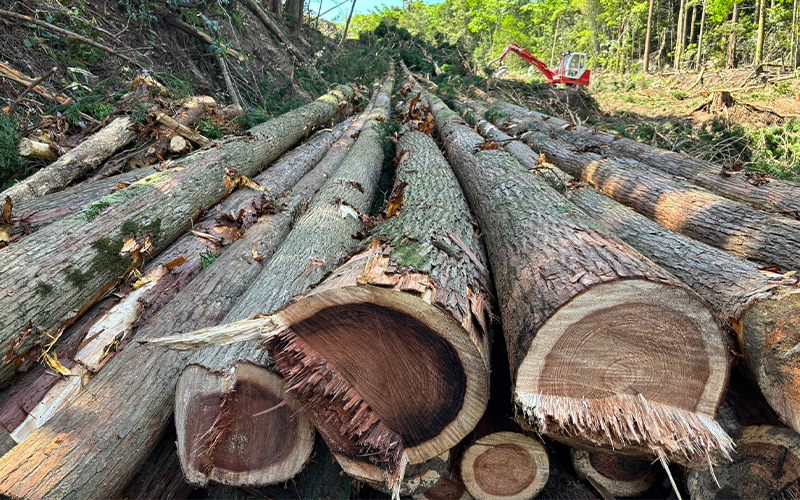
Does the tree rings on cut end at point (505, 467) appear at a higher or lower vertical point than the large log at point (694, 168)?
lower

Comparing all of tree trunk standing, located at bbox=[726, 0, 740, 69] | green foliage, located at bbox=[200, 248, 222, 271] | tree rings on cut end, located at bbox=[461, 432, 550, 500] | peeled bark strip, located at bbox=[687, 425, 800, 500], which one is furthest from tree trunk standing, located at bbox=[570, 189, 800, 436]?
tree trunk standing, located at bbox=[726, 0, 740, 69]

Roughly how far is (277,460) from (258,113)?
644cm

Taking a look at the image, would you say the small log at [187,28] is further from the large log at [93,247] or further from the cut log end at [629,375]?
the cut log end at [629,375]

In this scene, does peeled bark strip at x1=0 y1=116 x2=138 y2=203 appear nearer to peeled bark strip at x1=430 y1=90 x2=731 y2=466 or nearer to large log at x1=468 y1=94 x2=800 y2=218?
peeled bark strip at x1=430 y1=90 x2=731 y2=466

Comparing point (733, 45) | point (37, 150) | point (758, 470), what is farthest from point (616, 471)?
point (733, 45)

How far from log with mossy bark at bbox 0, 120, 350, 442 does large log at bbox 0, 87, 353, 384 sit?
0.37ft

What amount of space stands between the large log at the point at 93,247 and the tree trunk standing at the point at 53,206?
0.31 meters

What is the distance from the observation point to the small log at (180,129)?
16.4 feet

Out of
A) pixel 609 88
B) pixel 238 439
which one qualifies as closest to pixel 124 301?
pixel 238 439

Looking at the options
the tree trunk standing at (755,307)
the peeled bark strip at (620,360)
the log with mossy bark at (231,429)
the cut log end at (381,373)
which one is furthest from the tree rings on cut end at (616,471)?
the log with mossy bark at (231,429)

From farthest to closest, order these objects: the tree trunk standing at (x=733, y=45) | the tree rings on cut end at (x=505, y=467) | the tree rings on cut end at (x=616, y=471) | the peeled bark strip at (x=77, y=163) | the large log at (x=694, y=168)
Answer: the tree trunk standing at (x=733, y=45) < the peeled bark strip at (x=77, y=163) < the large log at (x=694, y=168) < the tree rings on cut end at (x=616, y=471) < the tree rings on cut end at (x=505, y=467)

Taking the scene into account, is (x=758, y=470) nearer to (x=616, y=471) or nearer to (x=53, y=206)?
(x=616, y=471)

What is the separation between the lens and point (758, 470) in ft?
5.86

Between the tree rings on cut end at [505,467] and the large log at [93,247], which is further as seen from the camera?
the large log at [93,247]
